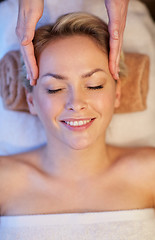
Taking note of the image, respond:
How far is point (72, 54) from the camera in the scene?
1.42 meters

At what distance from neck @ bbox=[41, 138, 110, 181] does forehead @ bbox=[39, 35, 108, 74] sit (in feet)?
1.32

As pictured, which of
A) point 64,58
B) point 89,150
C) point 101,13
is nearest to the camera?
point 64,58

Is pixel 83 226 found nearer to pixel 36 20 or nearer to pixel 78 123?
pixel 78 123

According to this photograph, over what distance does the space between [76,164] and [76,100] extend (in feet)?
1.23

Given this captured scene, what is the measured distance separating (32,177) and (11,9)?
3.29ft

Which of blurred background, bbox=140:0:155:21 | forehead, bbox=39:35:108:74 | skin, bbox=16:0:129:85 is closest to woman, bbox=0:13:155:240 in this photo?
forehead, bbox=39:35:108:74

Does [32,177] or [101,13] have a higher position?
[101,13]

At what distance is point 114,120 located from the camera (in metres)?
1.89

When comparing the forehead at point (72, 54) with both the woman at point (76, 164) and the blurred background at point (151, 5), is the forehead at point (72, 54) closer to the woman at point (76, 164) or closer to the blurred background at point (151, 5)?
the woman at point (76, 164)

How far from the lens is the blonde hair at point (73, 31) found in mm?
1488

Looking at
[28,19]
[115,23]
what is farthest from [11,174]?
[115,23]

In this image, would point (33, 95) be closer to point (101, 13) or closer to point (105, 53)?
point (105, 53)

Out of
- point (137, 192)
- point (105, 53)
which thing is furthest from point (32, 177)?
point (105, 53)

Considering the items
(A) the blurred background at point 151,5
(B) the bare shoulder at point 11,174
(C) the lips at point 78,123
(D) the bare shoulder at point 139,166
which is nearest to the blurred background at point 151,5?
(A) the blurred background at point 151,5
